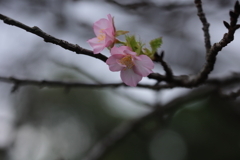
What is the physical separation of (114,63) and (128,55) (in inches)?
3.5

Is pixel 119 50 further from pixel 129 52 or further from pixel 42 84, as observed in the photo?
pixel 42 84

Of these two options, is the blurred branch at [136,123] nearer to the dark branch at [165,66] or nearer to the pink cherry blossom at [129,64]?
the dark branch at [165,66]

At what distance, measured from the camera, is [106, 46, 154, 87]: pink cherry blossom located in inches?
52.2

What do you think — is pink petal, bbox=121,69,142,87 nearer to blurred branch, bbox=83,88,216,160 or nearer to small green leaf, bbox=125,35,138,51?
small green leaf, bbox=125,35,138,51

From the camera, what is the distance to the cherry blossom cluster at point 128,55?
133cm

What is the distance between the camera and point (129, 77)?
1.46 meters

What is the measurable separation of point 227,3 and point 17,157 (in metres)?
3.18

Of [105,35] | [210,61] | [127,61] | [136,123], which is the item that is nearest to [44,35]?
[105,35]

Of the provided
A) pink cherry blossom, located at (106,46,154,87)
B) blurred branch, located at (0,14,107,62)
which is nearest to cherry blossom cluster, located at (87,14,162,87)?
pink cherry blossom, located at (106,46,154,87)

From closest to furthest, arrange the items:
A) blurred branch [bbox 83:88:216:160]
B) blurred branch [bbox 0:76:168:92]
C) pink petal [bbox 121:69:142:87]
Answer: pink petal [bbox 121:69:142:87] → blurred branch [bbox 0:76:168:92] → blurred branch [bbox 83:88:216:160]

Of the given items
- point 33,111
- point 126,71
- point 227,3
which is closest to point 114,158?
point 33,111

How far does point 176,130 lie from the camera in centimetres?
1037

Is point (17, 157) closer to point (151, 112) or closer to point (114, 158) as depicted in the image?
point (151, 112)

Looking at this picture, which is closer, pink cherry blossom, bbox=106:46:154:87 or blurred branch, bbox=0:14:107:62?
blurred branch, bbox=0:14:107:62
